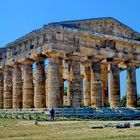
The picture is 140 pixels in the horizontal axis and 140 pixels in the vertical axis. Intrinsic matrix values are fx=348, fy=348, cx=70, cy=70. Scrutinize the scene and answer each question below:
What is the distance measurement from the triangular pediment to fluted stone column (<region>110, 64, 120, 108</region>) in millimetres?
4376

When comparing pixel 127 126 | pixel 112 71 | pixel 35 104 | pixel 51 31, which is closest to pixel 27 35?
pixel 51 31

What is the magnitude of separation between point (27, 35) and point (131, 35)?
542 inches

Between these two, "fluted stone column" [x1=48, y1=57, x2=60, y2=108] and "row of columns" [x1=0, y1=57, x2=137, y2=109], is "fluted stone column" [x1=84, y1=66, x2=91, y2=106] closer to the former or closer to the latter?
"row of columns" [x1=0, y1=57, x2=137, y2=109]

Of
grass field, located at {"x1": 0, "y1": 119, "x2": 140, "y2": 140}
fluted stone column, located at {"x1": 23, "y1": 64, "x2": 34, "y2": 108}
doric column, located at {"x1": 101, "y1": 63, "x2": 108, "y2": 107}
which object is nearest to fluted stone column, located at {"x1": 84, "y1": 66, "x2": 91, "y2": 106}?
doric column, located at {"x1": 101, "y1": 63, "x2": 108, "y2": 107}

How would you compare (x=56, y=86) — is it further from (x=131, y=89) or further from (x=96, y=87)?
(x=131, y=89)

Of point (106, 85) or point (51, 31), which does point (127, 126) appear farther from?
point (106, 85)

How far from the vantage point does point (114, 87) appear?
42.6 meters

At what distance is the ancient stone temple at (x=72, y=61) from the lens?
37438 mm

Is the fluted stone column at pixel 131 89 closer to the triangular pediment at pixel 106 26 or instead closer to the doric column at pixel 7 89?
the triangular pediment at pixel 106 26

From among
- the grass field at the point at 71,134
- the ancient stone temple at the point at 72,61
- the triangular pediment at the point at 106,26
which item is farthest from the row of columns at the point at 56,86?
the grass field at the point at 71,134

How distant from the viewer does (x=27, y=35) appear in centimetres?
4062

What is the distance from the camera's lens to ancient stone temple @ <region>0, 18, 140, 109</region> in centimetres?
3744

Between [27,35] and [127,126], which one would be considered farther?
[27,35]

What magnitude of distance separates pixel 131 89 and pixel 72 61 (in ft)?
31.1
